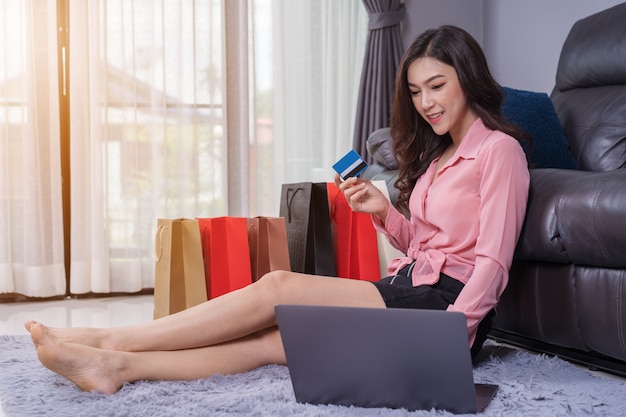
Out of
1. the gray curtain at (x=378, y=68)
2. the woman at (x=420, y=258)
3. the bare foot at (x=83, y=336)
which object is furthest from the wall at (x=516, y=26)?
the bare foot at (x=83, y=336)

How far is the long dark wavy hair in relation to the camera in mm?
1784

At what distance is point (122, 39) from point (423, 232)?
2.23 metres

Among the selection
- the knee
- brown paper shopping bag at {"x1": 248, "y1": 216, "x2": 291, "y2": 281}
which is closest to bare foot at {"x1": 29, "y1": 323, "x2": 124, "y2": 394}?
the knee

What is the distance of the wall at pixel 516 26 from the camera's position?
3.54 meters

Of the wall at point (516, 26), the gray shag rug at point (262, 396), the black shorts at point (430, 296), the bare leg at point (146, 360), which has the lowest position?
Result: the gray shag rug at point (262, 396)

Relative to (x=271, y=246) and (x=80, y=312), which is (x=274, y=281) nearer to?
(x=271, y=246)

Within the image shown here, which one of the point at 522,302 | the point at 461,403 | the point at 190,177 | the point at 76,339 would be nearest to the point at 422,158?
the point at 522,302

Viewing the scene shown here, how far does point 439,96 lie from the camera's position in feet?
5.91

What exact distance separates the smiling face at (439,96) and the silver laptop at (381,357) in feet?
2.22

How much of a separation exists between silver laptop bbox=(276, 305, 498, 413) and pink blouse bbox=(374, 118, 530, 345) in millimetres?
242

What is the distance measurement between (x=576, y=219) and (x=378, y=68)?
7.56 ft

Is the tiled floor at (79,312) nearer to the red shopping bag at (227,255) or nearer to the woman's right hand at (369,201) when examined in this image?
the red shopping bag at (227,255)

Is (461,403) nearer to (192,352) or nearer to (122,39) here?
(192,352)

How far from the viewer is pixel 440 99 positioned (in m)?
1.80
